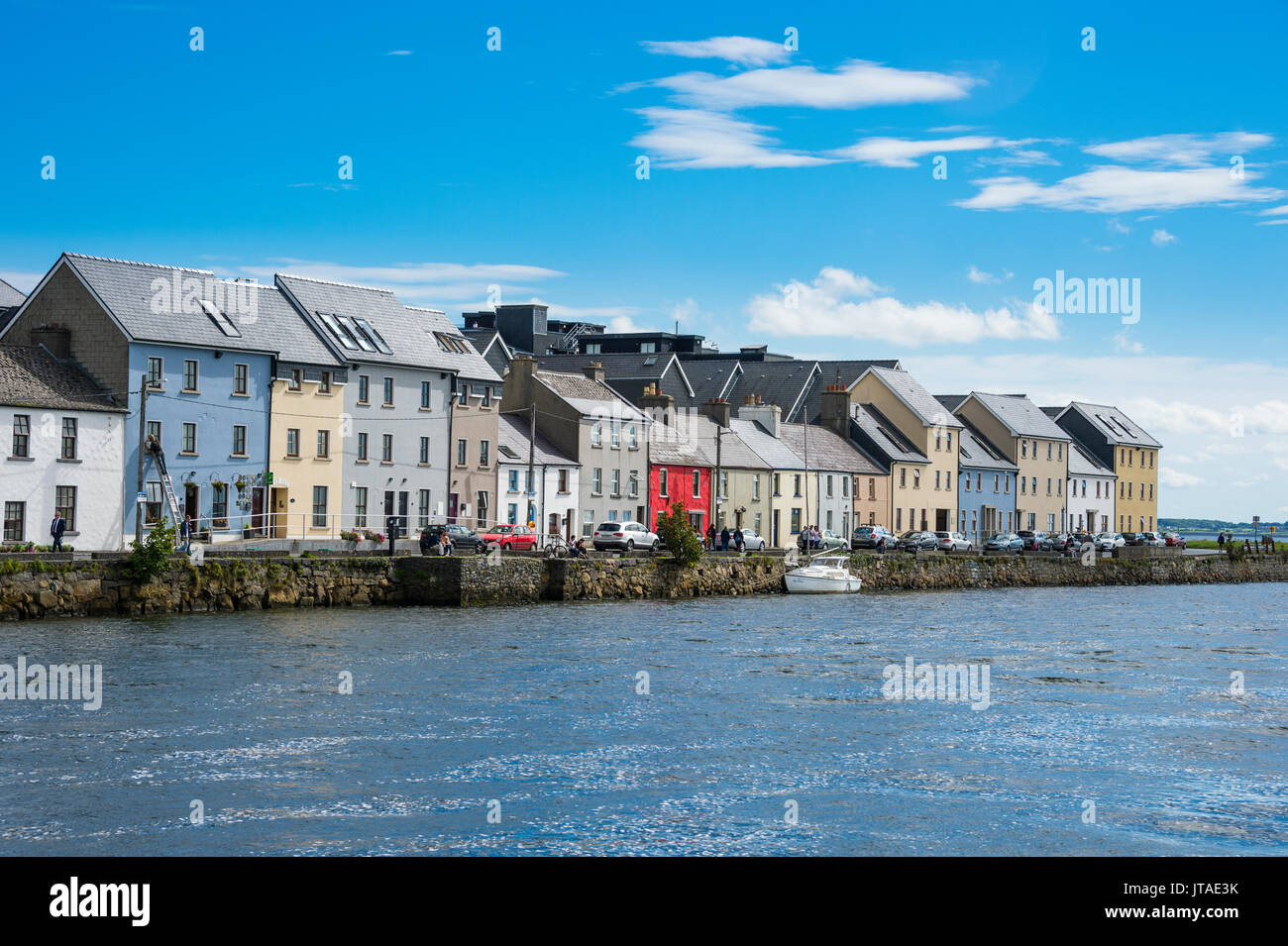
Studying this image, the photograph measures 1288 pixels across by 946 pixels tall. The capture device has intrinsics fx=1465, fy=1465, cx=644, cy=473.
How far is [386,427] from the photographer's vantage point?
235 feet

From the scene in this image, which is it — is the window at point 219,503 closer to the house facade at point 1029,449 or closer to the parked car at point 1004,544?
the parked car at point 1004,544

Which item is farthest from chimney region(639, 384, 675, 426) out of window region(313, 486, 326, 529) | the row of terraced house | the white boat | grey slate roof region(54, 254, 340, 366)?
window region(313, 486, 326, 529)

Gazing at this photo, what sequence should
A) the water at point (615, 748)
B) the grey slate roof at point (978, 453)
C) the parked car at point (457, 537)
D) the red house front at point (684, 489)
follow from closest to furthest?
the water at point (615, 748) → the parked car at point (457, 537) → the red house front at point (684, 489) → the grey slate roof at point (978, 453)

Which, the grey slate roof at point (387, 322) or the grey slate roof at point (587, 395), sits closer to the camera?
the grey slate roof at point (387, 322)

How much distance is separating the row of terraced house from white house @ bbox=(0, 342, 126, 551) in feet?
0.29

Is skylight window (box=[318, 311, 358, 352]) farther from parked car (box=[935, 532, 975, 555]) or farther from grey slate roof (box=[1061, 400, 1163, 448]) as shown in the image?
grey slate roof (box=[1061, 400, 1163, 448])

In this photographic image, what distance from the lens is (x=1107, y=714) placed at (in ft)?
97.2

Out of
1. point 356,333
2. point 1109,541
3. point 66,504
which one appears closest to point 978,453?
point 1109,541

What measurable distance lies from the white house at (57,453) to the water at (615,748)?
13342mm

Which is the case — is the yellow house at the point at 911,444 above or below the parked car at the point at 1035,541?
above

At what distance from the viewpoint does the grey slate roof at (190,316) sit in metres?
60.9

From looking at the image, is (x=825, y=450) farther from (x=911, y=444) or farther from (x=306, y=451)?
(x=306, y=451)

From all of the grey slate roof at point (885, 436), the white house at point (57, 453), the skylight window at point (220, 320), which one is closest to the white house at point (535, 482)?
the skylight window at point (220, 320)

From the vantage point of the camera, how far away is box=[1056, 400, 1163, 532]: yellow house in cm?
13775
